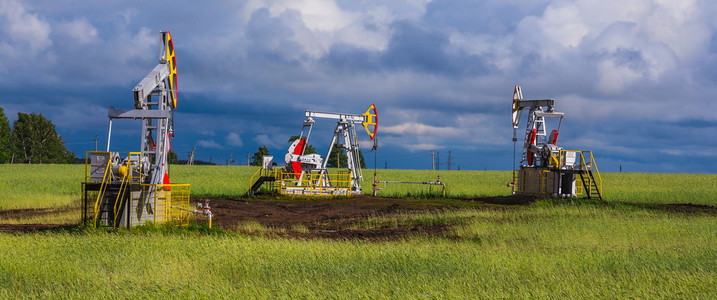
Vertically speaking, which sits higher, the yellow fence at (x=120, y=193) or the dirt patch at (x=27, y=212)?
the yellow fence at (x=120, y=193)

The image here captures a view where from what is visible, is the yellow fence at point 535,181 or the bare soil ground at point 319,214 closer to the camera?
the bare soil ground at point 319,214

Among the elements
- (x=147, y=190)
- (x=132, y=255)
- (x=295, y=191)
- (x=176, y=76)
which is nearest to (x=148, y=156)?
(x=147, y=190)

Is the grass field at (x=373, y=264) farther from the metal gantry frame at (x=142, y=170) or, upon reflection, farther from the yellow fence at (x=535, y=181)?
the yellow fence at (x=535, y=181)

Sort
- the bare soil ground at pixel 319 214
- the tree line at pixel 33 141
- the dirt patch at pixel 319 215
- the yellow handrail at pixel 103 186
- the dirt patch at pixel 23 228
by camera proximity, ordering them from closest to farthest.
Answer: the yellow handrail at pixel 103 186 < the dirt patch at pixel 23 228 < the dirt patch at pixel 319 215 < the bare soil ground at pixel 319 214 < the tree line at pixel 33 141

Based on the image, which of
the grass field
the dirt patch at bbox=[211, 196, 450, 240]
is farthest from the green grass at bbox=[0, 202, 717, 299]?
the dirt patch at bbox=[211, 196, 450, 240]

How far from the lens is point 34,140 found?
276 ft

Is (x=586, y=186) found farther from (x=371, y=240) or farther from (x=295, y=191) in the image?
(x=371, y=240)

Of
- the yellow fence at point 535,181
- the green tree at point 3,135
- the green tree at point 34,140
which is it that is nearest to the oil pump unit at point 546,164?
the yellow fence at point 535,181

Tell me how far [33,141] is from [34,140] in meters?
0.19

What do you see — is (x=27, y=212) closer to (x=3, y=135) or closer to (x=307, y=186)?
(x=307, y=186)

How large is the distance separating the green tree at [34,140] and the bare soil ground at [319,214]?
66122mm

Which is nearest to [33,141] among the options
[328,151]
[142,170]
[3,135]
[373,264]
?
[3,135]

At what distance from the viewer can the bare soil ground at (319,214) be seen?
51.4 ft

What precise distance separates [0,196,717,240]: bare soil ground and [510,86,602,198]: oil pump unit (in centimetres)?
130
